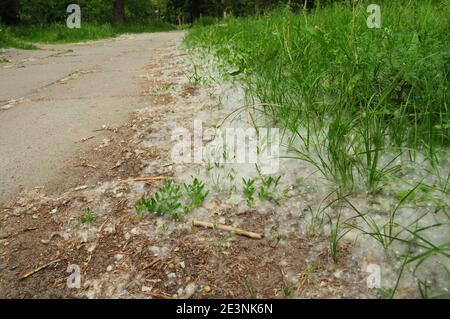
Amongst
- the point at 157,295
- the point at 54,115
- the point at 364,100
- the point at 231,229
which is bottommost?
the point at 157,295

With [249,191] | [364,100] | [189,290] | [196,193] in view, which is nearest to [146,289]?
[189,290]

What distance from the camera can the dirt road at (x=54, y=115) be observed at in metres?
2.08

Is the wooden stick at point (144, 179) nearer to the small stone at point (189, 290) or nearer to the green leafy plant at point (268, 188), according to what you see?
the green leafy plant at point (268, 188)

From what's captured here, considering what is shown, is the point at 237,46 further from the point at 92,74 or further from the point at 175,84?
the point at 92,74

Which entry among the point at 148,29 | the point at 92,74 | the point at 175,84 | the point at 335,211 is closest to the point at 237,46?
the point at 175,84

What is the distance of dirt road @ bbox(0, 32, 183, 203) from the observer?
2.08 metres

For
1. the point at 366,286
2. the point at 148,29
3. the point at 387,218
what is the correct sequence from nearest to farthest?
1. the point at 366,286
2. the point at 387,218
3. the point at 148,29

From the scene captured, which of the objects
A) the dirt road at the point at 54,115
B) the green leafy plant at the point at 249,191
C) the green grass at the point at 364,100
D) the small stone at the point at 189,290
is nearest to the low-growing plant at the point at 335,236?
the green grass at the point at 364,100

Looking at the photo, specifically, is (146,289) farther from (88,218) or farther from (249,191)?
(249,191)

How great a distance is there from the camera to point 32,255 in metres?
1.48

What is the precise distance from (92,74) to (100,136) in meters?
2.66

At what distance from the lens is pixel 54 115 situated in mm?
2971

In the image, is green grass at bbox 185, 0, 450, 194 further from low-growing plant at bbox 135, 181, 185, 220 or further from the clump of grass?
the clump of grass

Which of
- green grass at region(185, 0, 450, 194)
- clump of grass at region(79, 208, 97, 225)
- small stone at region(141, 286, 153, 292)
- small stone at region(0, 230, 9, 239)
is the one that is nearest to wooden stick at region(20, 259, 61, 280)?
clump of grass at region(79, 208, 97, 225)
